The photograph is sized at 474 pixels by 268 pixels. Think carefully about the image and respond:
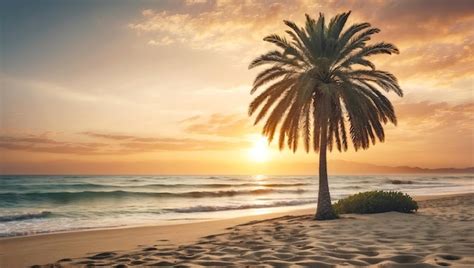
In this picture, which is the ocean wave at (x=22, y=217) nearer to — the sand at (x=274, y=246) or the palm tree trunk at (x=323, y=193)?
the sand at (x=274, y=246)

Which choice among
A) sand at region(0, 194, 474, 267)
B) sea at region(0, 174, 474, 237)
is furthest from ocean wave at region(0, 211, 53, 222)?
sand at region(0, 194, 474, 267)

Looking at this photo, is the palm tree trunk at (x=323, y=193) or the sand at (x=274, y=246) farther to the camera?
the palm tree trunk at (x=323, y=193)

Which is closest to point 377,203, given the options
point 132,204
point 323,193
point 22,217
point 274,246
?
point 323,193

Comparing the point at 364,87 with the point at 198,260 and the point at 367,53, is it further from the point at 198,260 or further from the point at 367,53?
the point at 198,260

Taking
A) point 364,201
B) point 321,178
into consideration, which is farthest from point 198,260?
point 364,201

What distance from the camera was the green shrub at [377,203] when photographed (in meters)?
17.5

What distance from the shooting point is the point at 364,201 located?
1777cm

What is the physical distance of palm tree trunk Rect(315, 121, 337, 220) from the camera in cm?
1659

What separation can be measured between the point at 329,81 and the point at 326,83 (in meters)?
0.29

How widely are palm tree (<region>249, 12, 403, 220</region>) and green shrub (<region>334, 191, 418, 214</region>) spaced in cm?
164

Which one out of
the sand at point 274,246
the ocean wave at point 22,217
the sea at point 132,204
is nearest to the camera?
the sand at point 274,246

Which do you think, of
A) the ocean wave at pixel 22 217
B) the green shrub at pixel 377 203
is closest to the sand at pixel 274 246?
the green shrub at pixel 377 203

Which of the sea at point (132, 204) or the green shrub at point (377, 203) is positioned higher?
the green shrub at point (377, 203)

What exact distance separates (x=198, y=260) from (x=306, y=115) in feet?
33.9
